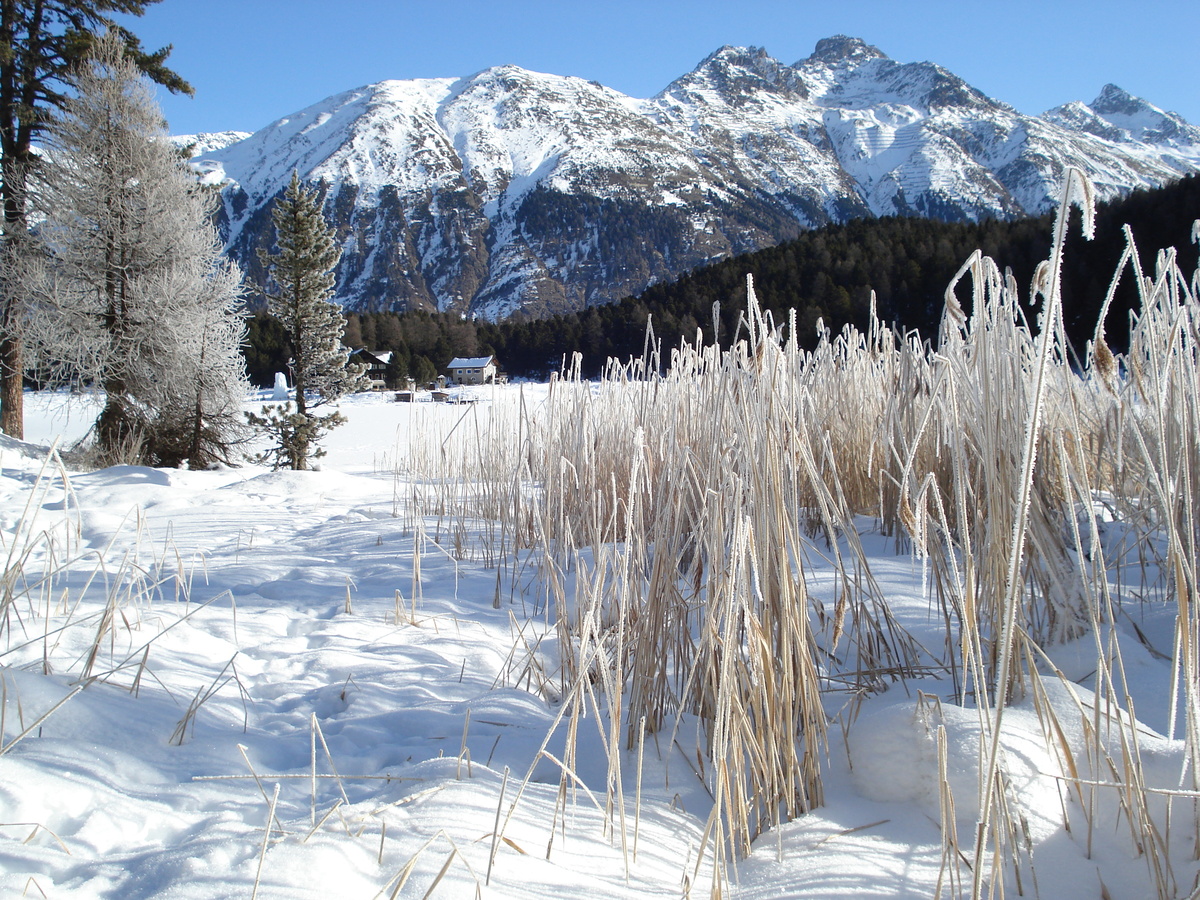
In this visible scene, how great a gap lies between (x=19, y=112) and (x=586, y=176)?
496 feet

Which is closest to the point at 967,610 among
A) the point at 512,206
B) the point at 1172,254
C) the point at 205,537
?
the point at 1172,254

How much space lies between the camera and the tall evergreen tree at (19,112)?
31.3 ft

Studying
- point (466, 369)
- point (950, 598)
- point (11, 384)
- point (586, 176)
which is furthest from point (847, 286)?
point (586, 176)

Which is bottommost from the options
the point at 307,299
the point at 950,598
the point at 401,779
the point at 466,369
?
the point at 401,779

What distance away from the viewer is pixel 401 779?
42.8 inches

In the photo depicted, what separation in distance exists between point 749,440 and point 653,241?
139945mm

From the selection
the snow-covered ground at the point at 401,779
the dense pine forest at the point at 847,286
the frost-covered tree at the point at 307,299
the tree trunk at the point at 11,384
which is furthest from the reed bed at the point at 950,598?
the tree trunk at the point at 11,384

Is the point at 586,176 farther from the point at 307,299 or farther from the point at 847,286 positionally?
the point at 307,299

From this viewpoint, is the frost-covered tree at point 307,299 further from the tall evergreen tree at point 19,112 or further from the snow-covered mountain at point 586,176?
the snow-covered mountain at point 586,176

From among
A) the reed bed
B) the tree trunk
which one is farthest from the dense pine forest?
the reed bed

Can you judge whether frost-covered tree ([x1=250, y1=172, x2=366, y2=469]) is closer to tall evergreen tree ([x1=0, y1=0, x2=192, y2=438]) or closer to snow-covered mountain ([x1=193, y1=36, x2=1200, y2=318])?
tall evergreen tree ([x1=0, y1=0, x2=192, y2=438])

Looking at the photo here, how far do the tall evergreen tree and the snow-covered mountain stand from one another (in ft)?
367

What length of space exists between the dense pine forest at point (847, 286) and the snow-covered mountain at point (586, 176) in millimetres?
82287

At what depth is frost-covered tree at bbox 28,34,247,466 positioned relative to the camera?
9516 millimetres
